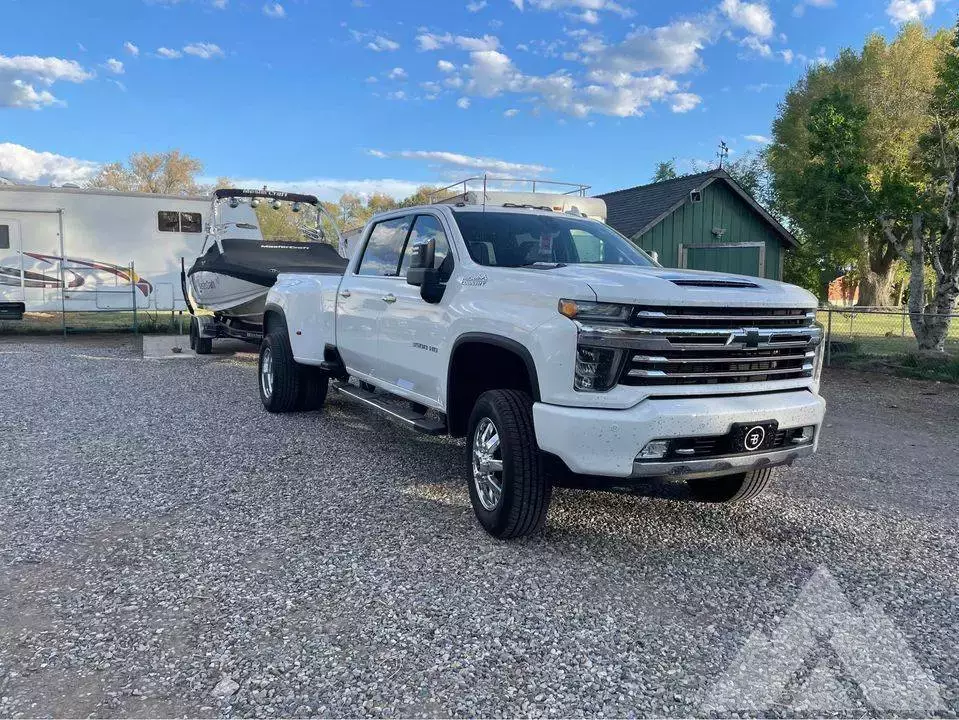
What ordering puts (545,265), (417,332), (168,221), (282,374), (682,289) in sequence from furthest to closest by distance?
(168,221), (282,374), (417,332), (545,265), (682,289)

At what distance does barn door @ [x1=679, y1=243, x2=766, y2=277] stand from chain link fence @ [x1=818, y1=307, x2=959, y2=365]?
8.03 feet

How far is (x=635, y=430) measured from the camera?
11.9 ft

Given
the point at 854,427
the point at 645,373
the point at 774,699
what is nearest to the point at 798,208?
the point at 854,427

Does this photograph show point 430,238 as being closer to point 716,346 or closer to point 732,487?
point 716,346

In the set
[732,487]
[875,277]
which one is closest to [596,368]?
[732,487]

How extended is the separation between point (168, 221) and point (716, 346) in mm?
15981

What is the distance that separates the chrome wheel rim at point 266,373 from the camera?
802cm

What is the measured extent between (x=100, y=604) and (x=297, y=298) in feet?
14.2

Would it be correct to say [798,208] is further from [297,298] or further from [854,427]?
[297,298]

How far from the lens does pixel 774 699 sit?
2.80 m

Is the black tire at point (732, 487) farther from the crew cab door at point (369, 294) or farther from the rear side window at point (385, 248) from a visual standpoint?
the rear side window at point (385, 248)

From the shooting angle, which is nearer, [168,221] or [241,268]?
[241,268]

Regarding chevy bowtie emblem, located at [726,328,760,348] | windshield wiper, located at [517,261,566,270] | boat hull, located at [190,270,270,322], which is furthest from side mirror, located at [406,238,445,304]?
boat hull, located at [190,270,270,322]

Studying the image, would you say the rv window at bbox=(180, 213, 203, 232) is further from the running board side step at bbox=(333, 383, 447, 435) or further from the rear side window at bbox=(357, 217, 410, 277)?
the running board side step at bbox=(333, 383, 447, 435)
